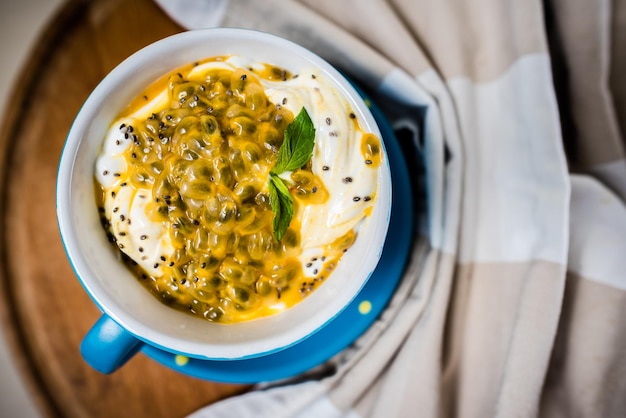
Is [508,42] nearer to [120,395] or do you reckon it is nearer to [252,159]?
[252,159]

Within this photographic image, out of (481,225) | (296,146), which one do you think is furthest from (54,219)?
(481,225)

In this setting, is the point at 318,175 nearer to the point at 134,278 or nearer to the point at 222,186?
the point at 222,186

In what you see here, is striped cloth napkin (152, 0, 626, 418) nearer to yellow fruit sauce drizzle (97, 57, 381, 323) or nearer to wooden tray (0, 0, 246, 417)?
wooden tray (0, 0, 246, 417)

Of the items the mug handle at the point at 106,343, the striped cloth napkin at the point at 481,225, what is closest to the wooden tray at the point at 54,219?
the striped cloth napkin at the point at 481,225

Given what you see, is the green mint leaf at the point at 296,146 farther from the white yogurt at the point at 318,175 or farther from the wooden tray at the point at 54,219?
the wooden tray at the point at 54,219

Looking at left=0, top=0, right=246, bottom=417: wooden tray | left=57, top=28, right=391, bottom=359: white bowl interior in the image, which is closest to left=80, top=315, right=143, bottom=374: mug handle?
left=57, top=28, right=391, bottom=359: white bowl interior
